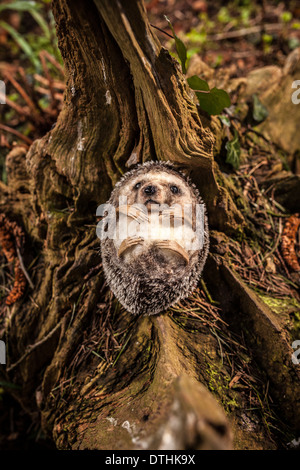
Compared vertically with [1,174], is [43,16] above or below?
above

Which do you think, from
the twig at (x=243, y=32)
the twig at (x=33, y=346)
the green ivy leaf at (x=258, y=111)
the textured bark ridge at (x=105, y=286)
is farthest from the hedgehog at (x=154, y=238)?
the twig at (x=243, y=32)

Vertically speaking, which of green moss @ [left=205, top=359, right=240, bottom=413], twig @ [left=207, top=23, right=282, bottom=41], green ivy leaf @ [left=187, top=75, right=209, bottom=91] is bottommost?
green moss @ [left=205, top=359, right=240, bottom=413]

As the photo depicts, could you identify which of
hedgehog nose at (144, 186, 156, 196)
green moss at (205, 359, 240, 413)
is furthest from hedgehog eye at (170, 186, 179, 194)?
green moss at (205, 359, 240, 413)

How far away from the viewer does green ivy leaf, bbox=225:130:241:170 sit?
8.82ft

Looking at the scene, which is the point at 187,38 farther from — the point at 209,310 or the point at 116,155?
the point at 209,310

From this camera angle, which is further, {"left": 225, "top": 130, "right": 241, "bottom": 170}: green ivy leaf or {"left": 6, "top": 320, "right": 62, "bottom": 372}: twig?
{"left": 225, "top": 130, "right": 241, "bottom": 170}: green ivy leaf

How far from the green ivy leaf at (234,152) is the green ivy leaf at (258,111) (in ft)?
1.81

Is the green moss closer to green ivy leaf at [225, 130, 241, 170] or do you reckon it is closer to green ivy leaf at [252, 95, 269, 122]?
green ivy leaf at [225, 130, 241, 170]

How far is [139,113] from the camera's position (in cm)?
215

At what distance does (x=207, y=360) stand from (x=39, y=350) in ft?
5.11

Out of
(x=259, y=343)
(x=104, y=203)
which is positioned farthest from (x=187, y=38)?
(x=259, y=343)

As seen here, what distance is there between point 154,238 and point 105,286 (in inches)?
39.6

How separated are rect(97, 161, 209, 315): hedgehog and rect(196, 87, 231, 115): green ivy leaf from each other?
614 mm

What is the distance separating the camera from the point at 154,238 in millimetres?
1757
